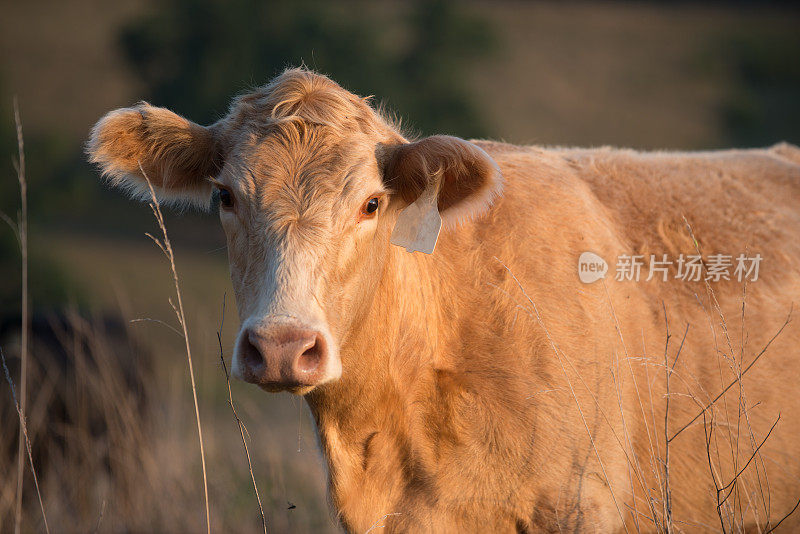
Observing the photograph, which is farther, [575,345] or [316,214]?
[575,345]

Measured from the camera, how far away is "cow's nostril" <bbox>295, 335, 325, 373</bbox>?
237 cm

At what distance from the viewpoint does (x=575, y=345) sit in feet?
10.8

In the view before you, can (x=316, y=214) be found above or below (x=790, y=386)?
above

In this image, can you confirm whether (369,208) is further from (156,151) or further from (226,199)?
(156,151)

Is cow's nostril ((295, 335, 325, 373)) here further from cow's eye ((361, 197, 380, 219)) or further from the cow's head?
cow's eye ((361, 197, 380, 219))

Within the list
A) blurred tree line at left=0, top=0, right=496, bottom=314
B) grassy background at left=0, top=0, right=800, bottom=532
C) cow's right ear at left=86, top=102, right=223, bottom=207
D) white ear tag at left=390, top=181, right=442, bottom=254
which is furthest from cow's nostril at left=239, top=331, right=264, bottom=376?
blurred tree line at left=0, top=0, right=496, bottom=314

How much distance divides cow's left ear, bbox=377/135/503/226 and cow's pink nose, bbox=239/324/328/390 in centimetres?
90

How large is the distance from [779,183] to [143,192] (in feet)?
11.7

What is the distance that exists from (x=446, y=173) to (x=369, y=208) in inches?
16.2

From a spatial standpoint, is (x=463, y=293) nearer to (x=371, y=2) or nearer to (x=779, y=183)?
(x=779, y=183)

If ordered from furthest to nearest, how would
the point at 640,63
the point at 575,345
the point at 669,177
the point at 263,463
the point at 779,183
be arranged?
the point at 640,63, the point at 263,463, the point at 779,183, the point at 669,177, the point at 575,345

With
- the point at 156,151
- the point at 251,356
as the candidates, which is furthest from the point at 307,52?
the point at 251,356

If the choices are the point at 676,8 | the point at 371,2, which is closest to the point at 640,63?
the point at 676,8

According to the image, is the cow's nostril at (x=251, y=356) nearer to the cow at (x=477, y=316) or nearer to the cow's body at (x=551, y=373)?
the cow at (x=477, y=316)
